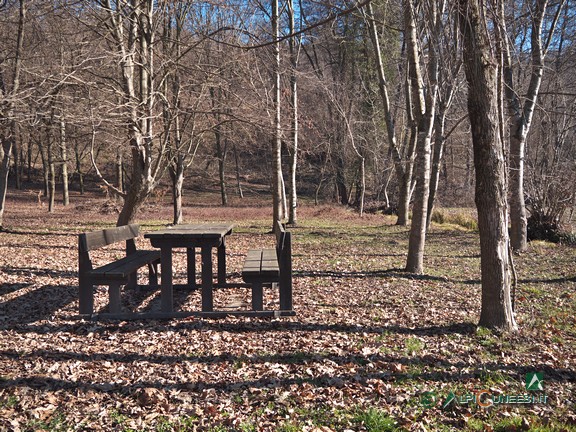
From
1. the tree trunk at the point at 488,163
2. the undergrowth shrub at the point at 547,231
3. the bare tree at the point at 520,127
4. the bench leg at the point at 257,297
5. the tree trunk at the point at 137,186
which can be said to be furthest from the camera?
the undergrowth shrub at the point at 547,231

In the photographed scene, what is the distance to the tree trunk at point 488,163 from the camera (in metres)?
5.19

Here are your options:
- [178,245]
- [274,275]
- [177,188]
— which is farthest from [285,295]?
[177,188]

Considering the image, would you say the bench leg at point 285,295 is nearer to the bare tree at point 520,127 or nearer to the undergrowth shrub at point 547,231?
the bare tree at point 520,127

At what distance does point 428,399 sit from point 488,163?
2561 millimetres

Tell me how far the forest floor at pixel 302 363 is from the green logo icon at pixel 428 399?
0.04ft

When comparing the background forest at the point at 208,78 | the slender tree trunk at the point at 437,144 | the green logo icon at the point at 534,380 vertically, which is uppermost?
the background forest at the point at 208,78

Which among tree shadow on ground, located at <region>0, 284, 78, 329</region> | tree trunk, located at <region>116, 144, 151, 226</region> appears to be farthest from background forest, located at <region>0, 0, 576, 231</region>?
tree shadow on ground, located at <region>0, 284, 78, 329</region>

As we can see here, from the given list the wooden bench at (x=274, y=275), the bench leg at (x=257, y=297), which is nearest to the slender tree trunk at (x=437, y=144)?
the wooden bench at (x=274, y=275)

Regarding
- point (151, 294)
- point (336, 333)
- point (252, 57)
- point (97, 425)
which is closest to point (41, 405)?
point (97, 425)

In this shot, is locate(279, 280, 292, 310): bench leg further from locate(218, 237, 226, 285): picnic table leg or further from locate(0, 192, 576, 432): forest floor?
locate(218, 237, 226, 285): picnic table leg

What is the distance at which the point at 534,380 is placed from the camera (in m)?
4.19

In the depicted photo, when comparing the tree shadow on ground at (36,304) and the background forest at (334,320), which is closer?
the background forest at (334,320)

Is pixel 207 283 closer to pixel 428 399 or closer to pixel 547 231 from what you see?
pixel 428 399

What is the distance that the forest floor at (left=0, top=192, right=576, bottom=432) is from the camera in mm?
3596
